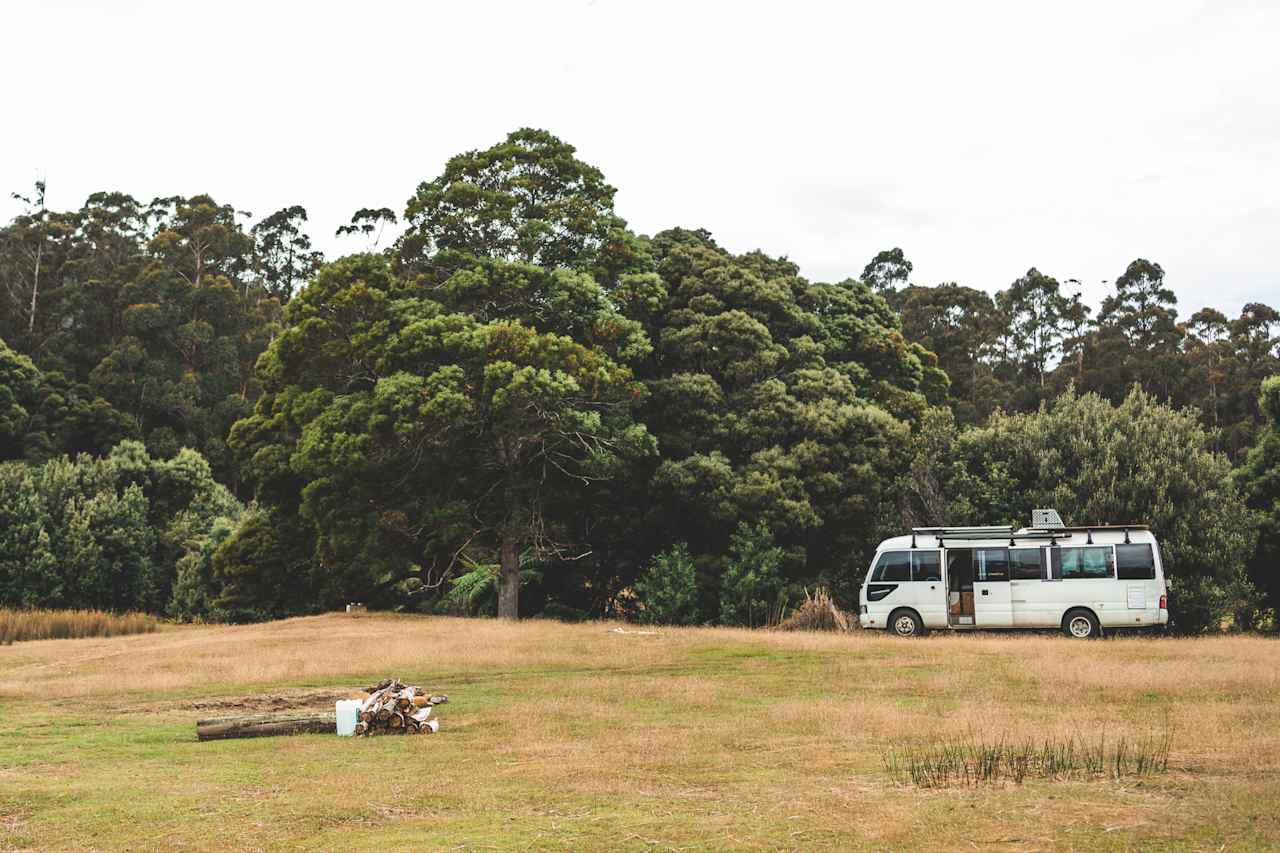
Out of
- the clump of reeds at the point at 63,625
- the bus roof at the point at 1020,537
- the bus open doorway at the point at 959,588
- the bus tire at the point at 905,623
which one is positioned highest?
the bus roof at the point at 1020,537

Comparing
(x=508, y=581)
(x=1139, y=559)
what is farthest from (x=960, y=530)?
(x=508, y=581)

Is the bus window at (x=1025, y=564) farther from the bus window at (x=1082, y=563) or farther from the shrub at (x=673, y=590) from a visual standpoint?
the shrub at (x=673, y=590)

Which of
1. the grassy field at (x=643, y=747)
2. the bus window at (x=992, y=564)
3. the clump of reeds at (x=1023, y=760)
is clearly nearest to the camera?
the grassy field at (x=643, y=747)

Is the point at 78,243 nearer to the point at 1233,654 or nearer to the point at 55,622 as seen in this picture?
the point at 55,622

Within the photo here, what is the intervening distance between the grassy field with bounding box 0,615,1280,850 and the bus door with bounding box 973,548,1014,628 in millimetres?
1744

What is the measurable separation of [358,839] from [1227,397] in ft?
242

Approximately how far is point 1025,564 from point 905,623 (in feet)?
11.6

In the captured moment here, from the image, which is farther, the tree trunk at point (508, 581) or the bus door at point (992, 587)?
the tree trunk at point (508, 581)

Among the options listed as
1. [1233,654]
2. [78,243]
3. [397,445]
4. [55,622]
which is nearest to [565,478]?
[397,445]

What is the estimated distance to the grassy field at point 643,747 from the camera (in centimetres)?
949

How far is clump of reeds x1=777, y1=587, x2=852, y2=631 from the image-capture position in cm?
3256

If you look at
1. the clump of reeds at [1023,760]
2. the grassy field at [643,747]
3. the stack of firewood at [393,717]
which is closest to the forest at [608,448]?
the grassy field at [643,747]

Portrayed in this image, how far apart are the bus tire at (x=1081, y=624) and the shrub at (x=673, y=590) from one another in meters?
12.5

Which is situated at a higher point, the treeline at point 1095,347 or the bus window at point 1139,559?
the treeline at point 1095,347
